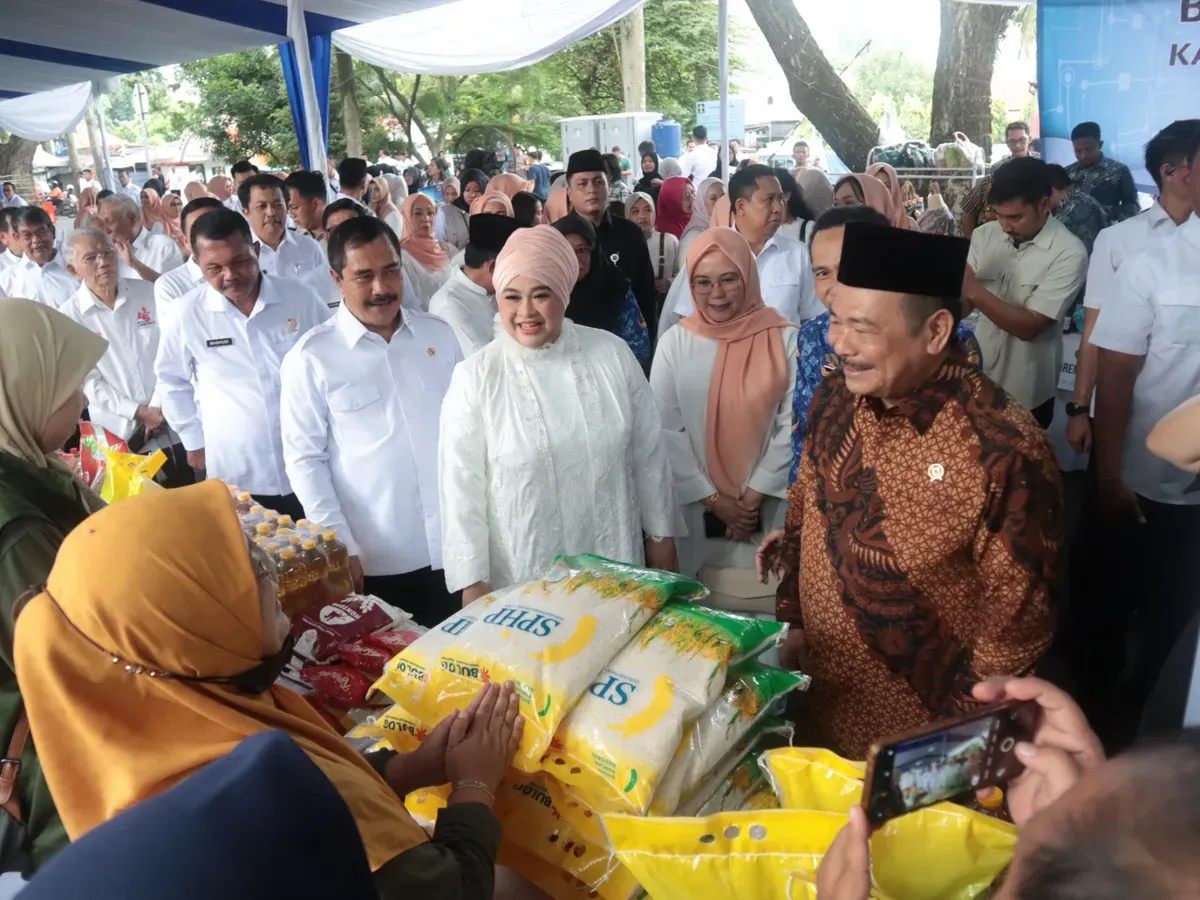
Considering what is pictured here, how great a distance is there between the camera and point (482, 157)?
10008mm

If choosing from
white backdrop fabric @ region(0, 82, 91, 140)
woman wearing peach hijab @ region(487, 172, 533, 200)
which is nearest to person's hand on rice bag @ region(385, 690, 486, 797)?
woman wearing peach hijab @ region(487, 172, 533, 200)

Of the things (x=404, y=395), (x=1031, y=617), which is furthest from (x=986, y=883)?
(x=404, y=395)

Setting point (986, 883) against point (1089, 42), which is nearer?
point (986, 883)

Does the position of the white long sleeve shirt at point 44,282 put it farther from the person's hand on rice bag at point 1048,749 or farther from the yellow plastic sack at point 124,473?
the person's hand on rice bag at point 1048,749

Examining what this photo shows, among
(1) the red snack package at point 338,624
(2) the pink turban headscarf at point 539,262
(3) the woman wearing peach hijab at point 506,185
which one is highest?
(3) the woman wearing peach hijab at point 506,185

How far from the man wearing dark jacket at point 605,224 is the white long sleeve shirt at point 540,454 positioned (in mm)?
2693

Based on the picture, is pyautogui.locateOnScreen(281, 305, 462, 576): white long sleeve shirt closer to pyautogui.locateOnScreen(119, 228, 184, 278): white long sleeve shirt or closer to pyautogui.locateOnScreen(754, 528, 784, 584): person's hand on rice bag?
pyautogui.locateOnScreen(754, 528, 784, 584): person's hand on rice bag

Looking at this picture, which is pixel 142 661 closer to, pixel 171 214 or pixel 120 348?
pixel 120 348

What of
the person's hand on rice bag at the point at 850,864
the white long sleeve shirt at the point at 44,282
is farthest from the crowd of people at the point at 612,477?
the white long sleeve shirt at the point at 44,282

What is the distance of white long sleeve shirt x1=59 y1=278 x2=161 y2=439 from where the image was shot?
422 cm

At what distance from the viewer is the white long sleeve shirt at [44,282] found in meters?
5.40

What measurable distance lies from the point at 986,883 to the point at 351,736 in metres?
1.12

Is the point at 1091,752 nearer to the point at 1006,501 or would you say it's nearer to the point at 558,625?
the point at 1006,501

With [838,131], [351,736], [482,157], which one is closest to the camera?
[351,736]
